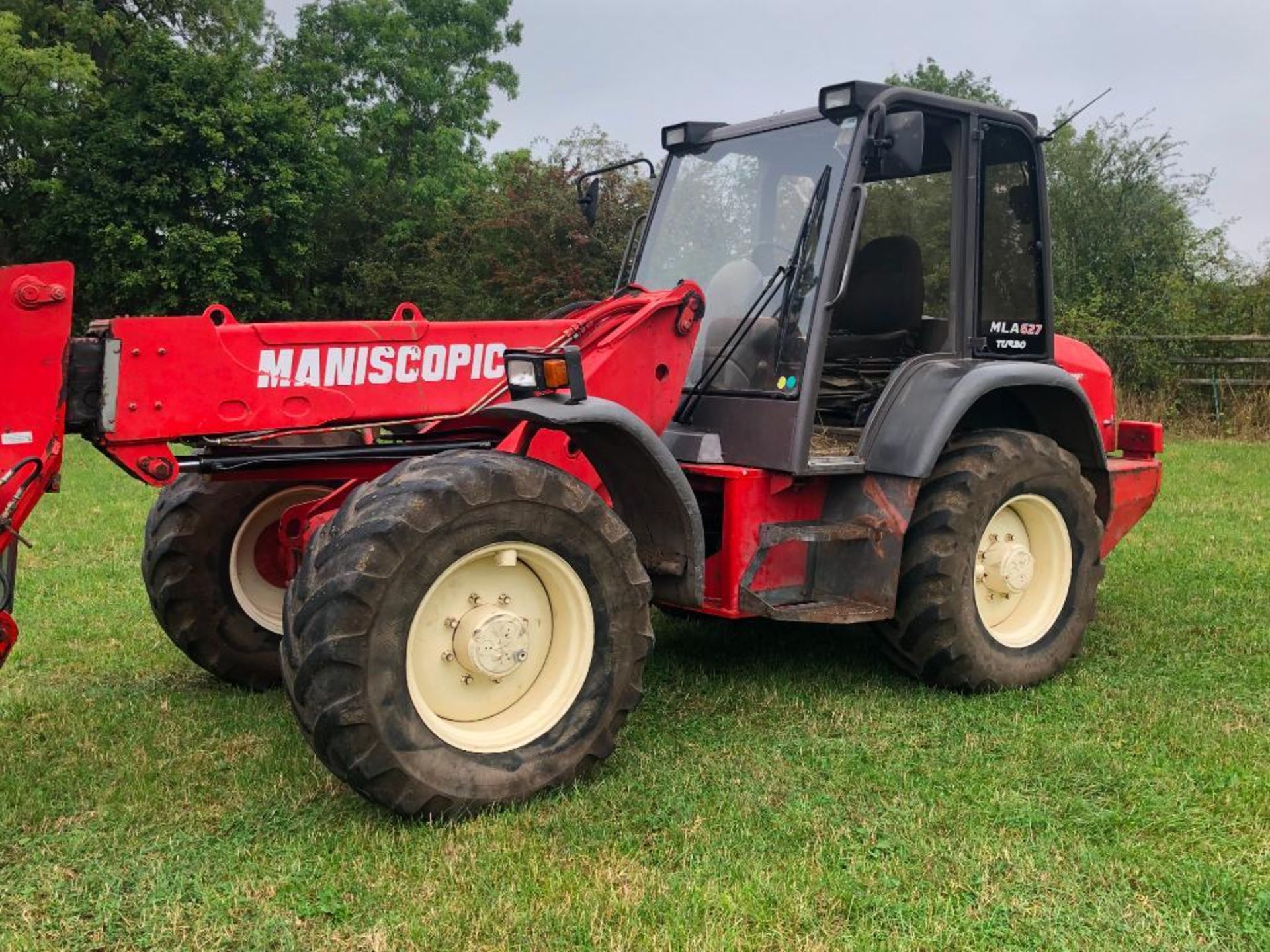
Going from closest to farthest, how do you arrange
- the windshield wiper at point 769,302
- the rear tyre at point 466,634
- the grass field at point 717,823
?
the grass field at point 717,823, the rear tyre at point 466,634, the windshield wiper at point 769,302

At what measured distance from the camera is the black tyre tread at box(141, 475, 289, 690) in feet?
15.5

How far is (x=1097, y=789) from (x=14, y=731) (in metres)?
3.97

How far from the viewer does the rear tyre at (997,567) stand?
466 cm

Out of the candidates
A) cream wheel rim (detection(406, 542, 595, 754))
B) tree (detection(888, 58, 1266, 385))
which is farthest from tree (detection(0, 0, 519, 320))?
cream wheel rim (detection(406, 542, 595, 754))

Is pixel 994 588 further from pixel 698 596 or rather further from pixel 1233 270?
pixel 1233 270

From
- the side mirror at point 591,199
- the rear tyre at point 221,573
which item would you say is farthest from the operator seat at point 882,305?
the rear tyre at point 221,573

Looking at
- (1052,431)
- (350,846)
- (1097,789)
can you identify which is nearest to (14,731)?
(350,846)

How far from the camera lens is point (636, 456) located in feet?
13.3

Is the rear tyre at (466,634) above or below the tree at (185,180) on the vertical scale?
below

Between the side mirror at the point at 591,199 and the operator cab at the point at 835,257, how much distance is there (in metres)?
0.29

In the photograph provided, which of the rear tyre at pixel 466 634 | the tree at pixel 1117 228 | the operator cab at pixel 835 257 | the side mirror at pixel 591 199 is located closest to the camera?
the rear tyre at pixel 466 634

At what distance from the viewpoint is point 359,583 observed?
328 centimetres

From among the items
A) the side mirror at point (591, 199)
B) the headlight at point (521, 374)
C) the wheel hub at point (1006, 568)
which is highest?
the side mirror at point (591, 199)

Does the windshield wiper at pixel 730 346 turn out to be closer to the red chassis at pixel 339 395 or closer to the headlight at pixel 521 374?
the red chassis at pixel 339 395
